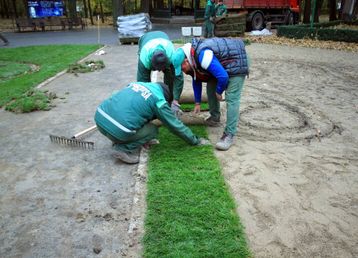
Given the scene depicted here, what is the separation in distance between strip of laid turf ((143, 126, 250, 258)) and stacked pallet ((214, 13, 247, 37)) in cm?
1186

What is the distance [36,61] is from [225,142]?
8.61 metres

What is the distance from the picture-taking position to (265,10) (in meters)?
18.7

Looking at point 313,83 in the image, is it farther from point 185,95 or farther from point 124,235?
point 124,235

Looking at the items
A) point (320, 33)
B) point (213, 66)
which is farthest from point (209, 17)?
point (213, 66)

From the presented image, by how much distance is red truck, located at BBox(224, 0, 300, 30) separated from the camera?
17266mm

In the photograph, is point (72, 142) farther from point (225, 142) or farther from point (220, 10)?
point (220, 10)

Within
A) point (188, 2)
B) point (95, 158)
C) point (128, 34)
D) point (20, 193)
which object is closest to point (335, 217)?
point (95, 158)

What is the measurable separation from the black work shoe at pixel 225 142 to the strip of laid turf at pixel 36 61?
14.0 ft

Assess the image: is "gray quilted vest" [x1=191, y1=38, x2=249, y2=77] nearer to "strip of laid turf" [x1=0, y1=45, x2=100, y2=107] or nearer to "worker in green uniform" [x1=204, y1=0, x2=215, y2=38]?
"strip of laid turf" [x1=0, y1=45, x2=100, y2=107]

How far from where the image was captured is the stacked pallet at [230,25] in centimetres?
1497

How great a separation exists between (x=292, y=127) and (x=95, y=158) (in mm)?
2977

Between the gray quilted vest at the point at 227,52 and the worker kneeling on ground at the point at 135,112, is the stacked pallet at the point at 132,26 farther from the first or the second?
the worker kneeling on ground at the point at 135,112

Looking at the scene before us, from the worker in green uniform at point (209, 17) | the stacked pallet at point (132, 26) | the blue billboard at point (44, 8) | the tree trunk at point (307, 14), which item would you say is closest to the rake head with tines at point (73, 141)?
the stacked pallet at point (132, 26)

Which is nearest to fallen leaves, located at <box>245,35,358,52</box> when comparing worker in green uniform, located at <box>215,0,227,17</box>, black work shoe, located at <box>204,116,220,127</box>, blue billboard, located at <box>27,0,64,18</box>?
worker in green uniform, located at <box>215,0,227,17</box>
